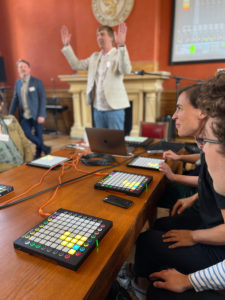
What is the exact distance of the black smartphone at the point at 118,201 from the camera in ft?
2.54

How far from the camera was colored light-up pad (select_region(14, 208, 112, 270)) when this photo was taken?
528 mm

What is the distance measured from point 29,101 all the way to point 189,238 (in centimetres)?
289

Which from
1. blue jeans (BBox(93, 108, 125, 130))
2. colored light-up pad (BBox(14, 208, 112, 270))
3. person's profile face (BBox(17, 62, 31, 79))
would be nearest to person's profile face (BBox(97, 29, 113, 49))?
blue jeans (BBox(93, 108, 125, 130))

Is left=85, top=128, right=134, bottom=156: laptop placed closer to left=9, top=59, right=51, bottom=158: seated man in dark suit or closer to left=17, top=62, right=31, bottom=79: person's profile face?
left=9, top=59, right=51, bottom=158: seated man in dark suit

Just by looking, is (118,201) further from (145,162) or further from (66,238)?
(145,162)

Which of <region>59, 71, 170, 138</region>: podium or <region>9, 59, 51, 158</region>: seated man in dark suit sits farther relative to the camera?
<region>59, 71, 170, 138</region>: podium

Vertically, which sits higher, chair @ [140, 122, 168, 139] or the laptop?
the laptop

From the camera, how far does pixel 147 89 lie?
376 cm

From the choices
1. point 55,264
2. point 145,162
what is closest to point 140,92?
point 145,162

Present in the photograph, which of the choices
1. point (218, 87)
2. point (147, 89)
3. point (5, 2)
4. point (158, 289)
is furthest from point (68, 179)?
point (5, 2)

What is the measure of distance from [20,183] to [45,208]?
11.8 inches

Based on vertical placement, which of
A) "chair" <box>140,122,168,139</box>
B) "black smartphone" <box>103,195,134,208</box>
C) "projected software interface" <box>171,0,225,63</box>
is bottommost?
"chair" <box>140,122,168,139</box>

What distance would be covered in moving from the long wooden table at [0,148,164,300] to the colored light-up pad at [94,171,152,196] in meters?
0.02

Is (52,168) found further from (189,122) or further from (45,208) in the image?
(189,122)
